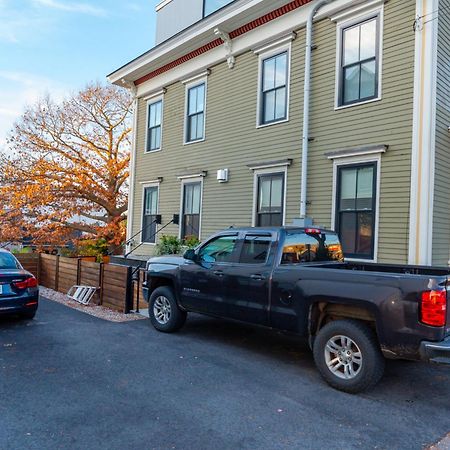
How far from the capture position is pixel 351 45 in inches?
373

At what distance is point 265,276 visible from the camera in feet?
19.1

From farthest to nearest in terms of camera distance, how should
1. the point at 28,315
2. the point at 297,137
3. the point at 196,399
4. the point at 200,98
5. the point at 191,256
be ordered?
the point at 200,98
the point at 297,137
the point at 28,315
the point at 191,256
the point at 196,399

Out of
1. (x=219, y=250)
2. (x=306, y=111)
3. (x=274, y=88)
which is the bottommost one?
(x=219, y=250)

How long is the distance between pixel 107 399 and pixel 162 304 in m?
3.16

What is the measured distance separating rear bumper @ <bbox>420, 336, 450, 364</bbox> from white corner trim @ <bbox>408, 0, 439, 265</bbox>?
4011 mm

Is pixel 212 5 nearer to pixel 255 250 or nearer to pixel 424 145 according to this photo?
pixel 424 145

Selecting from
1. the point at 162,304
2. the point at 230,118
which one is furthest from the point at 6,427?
the point at 230,118

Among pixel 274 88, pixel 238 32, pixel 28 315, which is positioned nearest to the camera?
pixel 28 315

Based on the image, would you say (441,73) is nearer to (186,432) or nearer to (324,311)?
(324,311)

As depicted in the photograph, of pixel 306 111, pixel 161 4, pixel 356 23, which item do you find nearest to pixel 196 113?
pixel 306 111

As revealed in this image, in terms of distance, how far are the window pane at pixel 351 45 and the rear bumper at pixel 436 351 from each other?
7.05 metres

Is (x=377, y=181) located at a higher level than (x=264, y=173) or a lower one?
lower

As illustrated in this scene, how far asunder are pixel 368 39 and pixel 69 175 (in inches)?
642

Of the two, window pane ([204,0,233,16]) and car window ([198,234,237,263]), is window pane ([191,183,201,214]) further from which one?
car window ([198,234,237,263])
